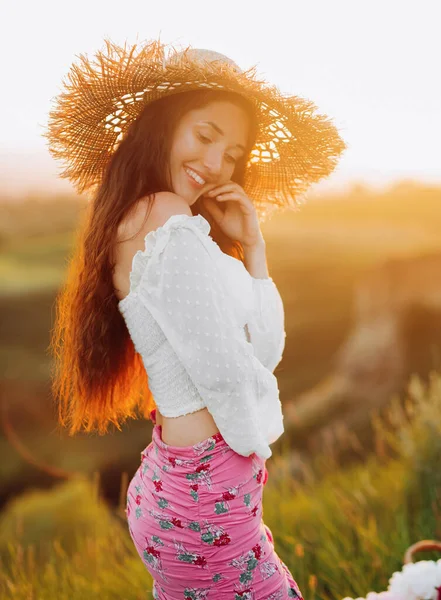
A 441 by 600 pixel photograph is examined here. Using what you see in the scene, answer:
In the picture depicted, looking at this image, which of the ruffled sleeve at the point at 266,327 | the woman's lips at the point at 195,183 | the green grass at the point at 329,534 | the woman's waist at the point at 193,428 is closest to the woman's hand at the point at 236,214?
the woman's lips at the point at 195,183

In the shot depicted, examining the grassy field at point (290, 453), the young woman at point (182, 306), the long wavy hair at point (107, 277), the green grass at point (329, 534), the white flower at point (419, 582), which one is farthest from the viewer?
the grassy field at point (290, 453)

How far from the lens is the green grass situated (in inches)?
105

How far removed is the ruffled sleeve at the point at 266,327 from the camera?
1.66 m

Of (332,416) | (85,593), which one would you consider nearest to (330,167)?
(85,593)

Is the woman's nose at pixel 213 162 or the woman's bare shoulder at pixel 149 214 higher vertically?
the woman's nose at pixel 213 162

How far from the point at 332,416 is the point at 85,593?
13.2 ft

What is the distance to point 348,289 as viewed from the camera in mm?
7297

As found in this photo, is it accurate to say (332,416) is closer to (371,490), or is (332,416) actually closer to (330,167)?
(371,490)

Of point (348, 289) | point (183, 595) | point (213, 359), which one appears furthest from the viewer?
point (348, 289)

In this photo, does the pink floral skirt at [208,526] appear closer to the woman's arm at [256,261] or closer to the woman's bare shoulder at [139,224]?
the woman's bare shoulder at [139,224]

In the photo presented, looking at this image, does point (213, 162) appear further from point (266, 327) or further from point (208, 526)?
point (208, 526)

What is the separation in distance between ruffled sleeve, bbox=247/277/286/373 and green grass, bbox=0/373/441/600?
0.93 meters

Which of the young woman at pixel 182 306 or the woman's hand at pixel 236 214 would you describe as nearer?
the young woman at pixel 182 306

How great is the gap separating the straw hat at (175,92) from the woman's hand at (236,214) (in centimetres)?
23
